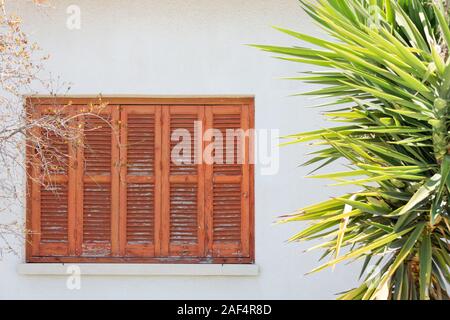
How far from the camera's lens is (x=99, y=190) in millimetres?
7562

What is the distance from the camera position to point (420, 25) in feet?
19.2

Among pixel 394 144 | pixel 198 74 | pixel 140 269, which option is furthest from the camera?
pixel 198 74

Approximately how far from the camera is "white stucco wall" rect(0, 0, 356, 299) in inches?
291

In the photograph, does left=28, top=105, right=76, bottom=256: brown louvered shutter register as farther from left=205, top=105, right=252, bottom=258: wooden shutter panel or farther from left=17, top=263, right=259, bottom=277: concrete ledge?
left=205, top=105, right=252, bottom=258: wooden shutter panel

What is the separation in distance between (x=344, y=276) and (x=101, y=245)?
2061 mm

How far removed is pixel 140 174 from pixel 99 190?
38 cm

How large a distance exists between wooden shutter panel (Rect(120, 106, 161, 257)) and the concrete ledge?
0.26m

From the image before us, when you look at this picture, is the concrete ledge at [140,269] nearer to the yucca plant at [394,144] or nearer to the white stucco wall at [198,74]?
the white stucco wall at [198,74]

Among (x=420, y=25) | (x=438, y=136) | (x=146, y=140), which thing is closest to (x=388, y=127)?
(x=438, y=136)

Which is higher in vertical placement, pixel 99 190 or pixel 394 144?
pixel 394 144

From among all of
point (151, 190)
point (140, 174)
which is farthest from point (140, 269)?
point (140, 174)

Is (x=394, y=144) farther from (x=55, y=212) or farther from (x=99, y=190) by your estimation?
(x=55, y=212)

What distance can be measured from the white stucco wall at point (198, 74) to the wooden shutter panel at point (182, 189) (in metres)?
0.23

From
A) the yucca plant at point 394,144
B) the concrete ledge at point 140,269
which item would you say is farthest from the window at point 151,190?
the yucca plant at point 394,144
